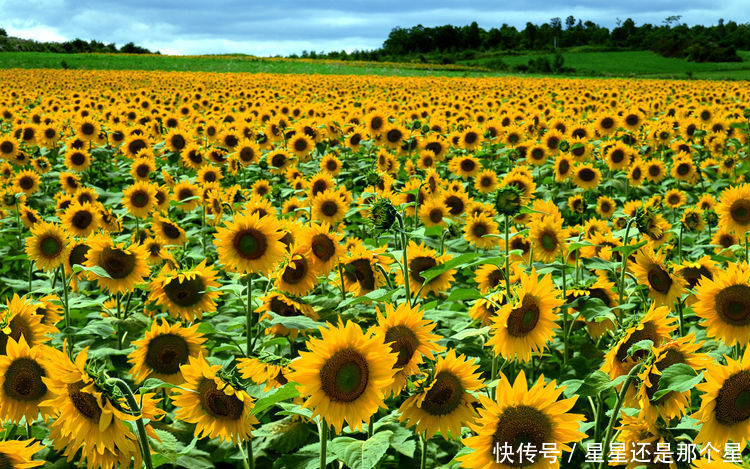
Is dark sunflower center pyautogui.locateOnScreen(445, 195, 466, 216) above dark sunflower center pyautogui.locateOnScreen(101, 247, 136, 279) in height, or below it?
below

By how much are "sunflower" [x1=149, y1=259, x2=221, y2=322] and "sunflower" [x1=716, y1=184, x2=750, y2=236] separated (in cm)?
406

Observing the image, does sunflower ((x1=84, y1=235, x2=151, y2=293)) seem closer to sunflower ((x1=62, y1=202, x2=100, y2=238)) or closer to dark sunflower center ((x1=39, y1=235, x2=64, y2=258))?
dark sunflower center ((x1=39, y1=235, x2=64, y2=258))

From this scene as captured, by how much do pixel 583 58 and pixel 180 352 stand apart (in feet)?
243

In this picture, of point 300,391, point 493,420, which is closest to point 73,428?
point 300,391

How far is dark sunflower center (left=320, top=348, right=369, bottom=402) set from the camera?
1.94 metres

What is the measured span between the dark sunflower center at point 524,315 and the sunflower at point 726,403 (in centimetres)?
71

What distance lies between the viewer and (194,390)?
97.4 inches

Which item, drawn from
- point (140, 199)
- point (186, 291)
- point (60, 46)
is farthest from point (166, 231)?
point (60, 46)

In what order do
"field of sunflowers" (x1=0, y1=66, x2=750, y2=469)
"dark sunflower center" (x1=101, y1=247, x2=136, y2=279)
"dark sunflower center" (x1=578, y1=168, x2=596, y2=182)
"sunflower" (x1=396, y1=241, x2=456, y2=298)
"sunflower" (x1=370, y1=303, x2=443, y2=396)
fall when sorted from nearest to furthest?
"field of sunflowers" (x1=0, y1=66, x2=750, y2=469)
"sunflower" (x1=370, y1=303, x2=443, y2=396)
"dark sunflower center" (x1=101, y1=247, x2=136, y2=279)
"sunflower" (x1=396, y1=241, x2=456, y2=298)
"dark sunflower center" (x1=578, y1=168, x2=596, y2=182)

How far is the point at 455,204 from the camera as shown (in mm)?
6070

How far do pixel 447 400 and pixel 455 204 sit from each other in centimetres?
397

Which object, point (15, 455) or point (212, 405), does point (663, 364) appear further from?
A: point (15, 455)

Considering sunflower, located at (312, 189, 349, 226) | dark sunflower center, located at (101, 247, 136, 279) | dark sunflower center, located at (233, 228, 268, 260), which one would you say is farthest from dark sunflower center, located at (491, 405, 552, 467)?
sunflower, located at (312, 189, 349, 226)

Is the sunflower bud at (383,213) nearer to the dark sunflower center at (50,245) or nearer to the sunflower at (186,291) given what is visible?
the sunflower at (186,291)
